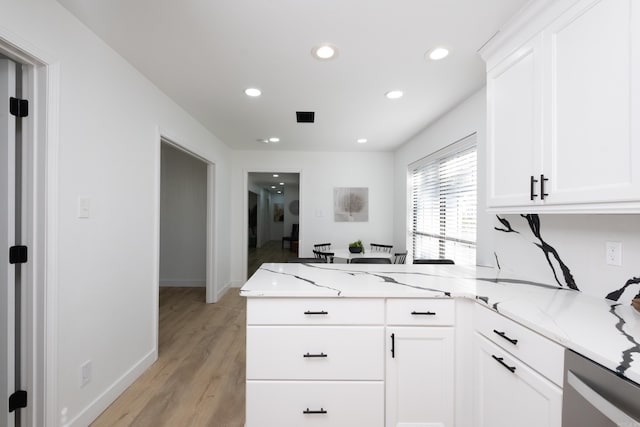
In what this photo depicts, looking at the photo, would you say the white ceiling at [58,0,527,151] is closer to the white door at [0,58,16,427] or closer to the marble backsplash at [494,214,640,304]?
the white door at [0,58,16,427]

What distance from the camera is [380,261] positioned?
2646 millimetres

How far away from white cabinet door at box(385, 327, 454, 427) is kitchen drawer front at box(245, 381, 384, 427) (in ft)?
0.29

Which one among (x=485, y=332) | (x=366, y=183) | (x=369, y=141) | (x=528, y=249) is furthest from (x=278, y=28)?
(x=366, y=183)

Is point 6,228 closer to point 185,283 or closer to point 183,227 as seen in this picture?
point 183,227

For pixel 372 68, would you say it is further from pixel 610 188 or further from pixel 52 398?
pixel 52 398

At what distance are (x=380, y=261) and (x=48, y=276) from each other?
238cm

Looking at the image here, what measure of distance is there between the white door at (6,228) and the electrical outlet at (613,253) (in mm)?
3003

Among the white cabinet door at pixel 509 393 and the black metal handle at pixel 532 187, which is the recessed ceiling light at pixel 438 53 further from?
the white cabinet door at pixel 509 393

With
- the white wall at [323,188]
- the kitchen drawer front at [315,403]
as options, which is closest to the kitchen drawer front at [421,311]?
the kitchen drawer front at [315,403]

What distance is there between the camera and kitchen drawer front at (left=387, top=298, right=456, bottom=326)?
4.71 ft

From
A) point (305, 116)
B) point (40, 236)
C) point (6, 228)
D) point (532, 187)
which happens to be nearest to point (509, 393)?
point (532, 187)

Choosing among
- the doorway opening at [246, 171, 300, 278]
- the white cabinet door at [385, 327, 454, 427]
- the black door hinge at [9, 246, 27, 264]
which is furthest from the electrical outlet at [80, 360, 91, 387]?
the doorway opening at [246, 171, 300, 278]

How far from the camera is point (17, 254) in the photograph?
138cm

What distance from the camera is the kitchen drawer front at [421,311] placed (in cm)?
144
